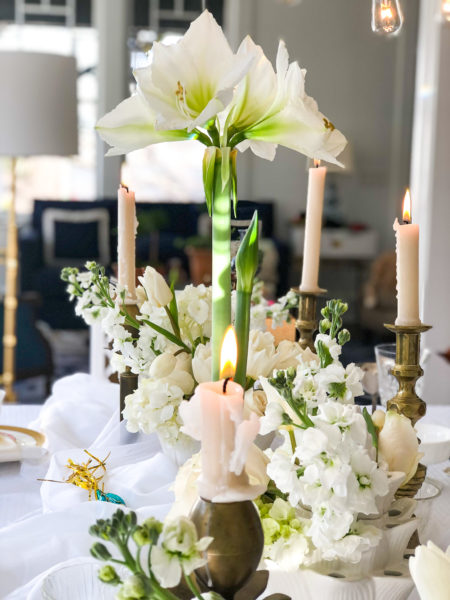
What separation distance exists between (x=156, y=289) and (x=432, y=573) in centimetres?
54

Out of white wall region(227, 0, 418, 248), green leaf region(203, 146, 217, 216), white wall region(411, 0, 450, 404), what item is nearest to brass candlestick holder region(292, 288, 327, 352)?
green leaf region(203, 146, 217, 216)

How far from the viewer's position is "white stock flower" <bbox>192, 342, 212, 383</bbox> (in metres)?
0.94

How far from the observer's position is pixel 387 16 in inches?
45.6

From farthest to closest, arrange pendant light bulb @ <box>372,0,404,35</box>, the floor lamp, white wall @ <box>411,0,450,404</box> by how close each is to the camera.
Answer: white wall @ <box>411,0,450,404</box>, the floor lamp, pendant light bulb @ <box>372,0,404,35</box>

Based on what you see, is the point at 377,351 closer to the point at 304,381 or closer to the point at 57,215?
the point at 304,381

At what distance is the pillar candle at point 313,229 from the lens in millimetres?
1219

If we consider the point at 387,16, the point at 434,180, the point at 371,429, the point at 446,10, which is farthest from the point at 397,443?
the point at 434,180

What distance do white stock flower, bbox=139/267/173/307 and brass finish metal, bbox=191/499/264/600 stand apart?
44 centimetres

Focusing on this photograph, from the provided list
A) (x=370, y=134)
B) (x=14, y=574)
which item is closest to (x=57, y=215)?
(x=370, y=134)

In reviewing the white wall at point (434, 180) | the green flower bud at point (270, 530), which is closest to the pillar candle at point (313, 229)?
the green flower bud at point (270, 530)

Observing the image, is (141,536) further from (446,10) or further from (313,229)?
(446,10)

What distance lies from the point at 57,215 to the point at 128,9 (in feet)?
6.05

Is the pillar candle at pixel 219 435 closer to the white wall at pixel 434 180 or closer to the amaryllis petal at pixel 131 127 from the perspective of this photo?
the amaryllis petal at pixel 131 127

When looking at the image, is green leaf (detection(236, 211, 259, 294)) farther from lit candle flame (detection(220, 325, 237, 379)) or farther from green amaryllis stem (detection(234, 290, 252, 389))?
lit candle flame (detection(220, 325, 237, 379))
